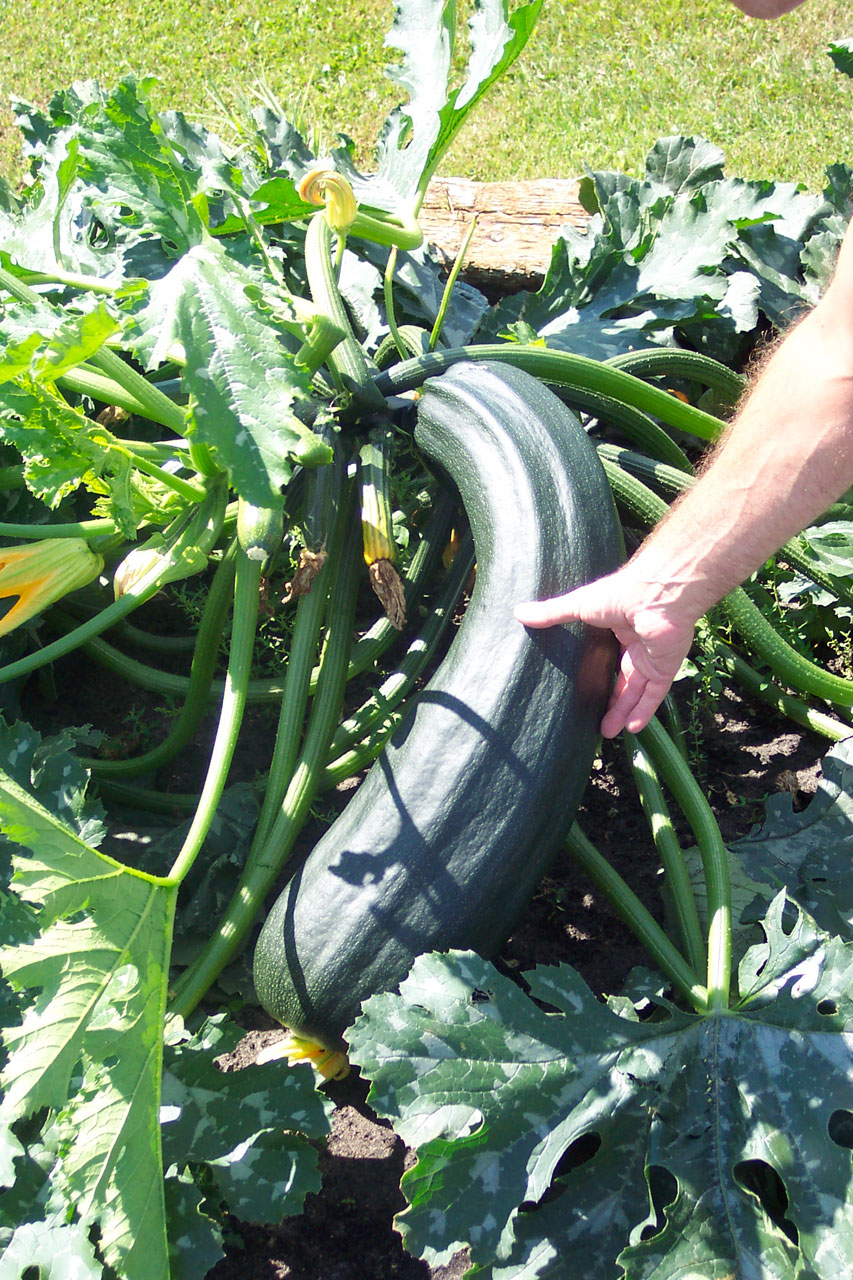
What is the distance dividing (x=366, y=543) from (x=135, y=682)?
78cm

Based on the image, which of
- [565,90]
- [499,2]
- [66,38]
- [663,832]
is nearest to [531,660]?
[663,832]

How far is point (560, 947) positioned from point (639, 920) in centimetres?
27

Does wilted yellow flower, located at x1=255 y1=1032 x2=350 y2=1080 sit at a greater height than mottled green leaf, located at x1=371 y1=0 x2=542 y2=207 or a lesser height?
lesser

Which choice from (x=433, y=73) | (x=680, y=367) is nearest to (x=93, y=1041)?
(x=680, y=367)

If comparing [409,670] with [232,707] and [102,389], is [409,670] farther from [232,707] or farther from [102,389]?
[102,389]

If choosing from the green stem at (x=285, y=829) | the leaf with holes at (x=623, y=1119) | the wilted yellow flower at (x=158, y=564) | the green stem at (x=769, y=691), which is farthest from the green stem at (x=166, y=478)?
the green stem at (x=769, y=691)

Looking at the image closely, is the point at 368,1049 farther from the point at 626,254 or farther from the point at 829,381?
the point at 626,254

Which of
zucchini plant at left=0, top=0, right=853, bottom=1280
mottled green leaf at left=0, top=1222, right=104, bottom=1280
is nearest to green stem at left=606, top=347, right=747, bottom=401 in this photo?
zucchini plant at left=0, top=0, right=853, bottom=1280

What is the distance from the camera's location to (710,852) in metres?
2.02

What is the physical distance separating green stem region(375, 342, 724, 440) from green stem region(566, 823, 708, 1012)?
0.94m

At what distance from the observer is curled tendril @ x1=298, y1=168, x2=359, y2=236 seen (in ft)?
6.85

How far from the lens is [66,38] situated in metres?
4.70

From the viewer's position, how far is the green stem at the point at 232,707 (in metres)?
1.70

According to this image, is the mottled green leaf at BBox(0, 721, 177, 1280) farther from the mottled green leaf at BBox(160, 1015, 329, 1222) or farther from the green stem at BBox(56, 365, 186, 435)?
the green stem at BBox(56, 365, 186, 435)
